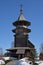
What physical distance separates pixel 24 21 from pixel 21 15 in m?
4.09

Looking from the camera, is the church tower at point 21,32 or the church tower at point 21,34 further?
the church tower at point 21,32

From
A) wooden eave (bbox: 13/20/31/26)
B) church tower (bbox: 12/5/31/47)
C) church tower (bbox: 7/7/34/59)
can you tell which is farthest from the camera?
wooden eave (bbox: 13/20/31/26)

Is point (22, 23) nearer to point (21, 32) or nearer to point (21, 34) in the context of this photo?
point (21, 32)

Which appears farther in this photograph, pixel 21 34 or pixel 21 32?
pixel 21 34

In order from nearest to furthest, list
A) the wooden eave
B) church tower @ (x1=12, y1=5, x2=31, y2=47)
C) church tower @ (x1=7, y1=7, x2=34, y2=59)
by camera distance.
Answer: church tower @ (x1=7, y1=7, x2=34, y2=59)
church tower @ (x1=12, y1=5, x2=31, y2=47)
the wooden eave

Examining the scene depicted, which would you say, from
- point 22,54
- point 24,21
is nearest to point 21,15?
point 24,21

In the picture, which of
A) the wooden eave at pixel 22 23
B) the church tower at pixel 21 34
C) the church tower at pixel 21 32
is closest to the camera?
the church tower at pixel 21 34

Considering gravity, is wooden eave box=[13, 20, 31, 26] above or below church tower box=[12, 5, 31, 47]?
above

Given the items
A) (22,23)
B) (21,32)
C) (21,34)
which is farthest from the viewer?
(22,23)

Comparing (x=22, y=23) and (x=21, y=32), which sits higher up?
(x=22, y=23)

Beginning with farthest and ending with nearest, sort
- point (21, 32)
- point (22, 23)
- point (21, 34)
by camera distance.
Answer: point (22, 23)
point (21, 34)
point (21, 32)

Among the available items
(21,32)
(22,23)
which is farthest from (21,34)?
(22,23)

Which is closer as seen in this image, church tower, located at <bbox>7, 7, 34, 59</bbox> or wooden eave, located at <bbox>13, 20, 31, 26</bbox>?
church tower, located at <bbox>7, 7, 34, 59</bbox>

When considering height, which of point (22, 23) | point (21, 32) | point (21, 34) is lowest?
point (21, 34)
